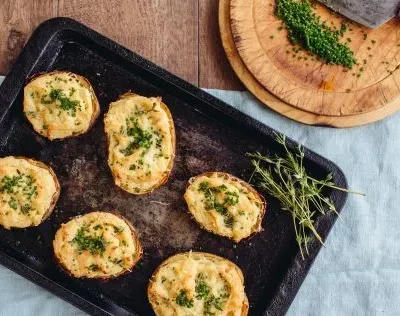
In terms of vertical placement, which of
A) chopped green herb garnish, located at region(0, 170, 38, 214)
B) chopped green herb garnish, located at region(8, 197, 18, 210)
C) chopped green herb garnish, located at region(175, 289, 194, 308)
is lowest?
chopped green herb garnish, located at region(175, 289, 194, 308)

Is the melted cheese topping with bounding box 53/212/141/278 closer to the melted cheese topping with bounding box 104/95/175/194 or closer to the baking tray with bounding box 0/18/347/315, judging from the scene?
the baking tray with bounding box 0/18/347/315

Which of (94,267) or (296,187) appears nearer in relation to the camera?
(94,267)

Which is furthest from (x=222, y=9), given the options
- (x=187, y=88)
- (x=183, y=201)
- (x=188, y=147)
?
(x=183, y=201)

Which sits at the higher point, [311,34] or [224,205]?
[311,34]

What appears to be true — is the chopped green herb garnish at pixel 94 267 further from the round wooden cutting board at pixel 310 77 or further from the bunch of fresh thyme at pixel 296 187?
the round wooden cutting board at pixel 310 77

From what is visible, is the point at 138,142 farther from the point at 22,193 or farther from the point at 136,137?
the point at 22,193

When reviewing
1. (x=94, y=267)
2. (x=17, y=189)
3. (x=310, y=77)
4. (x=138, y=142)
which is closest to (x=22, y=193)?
(x=17, y=189)

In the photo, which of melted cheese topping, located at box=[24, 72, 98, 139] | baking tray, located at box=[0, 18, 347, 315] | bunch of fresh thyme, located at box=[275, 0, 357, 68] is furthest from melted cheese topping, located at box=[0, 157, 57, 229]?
bunch of fresh thyme, located at box=[275, 0, 357, 68]
